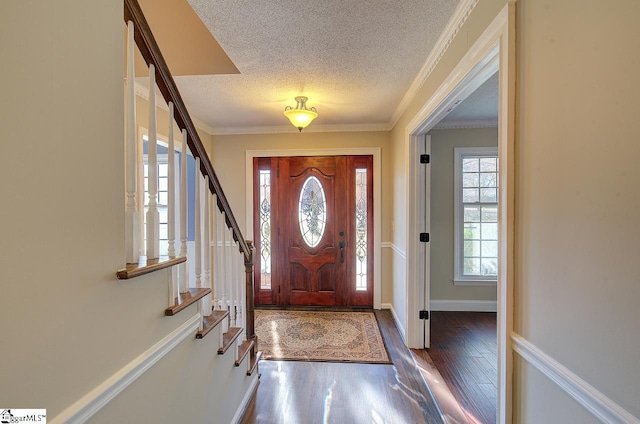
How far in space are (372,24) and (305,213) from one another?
2.52 meters

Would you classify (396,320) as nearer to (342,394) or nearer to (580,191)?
(342,394)

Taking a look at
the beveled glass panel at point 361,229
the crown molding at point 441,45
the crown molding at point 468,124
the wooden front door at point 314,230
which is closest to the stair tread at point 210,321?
the crown molding at point 441,45

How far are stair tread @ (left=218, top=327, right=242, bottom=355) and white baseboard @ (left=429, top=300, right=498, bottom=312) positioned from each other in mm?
2870

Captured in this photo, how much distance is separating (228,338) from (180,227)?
782mm

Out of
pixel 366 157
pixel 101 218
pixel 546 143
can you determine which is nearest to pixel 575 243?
pixel 546 143

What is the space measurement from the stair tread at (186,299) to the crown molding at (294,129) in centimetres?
284

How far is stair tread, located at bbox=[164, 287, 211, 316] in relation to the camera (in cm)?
110

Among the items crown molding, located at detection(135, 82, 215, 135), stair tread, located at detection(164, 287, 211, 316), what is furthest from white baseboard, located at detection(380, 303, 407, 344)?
crown molding, located at detection(135, 82, 215, 135)

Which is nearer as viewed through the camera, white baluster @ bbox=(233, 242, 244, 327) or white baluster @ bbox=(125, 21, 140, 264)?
white baluster @ bbox=(125, 21, 140, 264)

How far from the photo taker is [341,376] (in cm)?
230

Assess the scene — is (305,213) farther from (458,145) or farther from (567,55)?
(567,55)

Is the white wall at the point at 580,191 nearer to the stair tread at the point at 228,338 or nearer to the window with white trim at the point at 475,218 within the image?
the stair tread at the point at 228,338

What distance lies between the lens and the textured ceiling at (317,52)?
156cm

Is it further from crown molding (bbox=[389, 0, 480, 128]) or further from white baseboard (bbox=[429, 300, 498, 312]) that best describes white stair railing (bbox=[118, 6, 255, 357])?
white baseboard (bbox=[429, 300, 498, 312])
